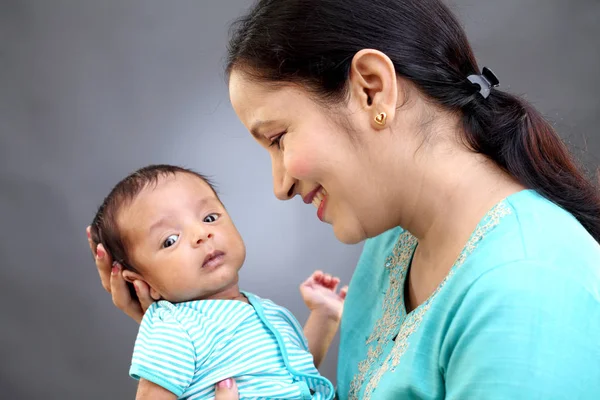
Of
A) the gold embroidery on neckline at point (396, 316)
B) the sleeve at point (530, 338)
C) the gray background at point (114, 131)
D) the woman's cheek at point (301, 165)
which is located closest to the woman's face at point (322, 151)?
the woman's cheek at point (301, 165)

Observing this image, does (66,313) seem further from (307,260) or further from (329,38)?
(329,38)

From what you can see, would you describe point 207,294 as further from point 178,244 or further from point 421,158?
point 421,158

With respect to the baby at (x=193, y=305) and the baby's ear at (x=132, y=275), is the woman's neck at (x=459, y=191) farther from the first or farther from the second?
the baby's ear at (x=132, y=275)

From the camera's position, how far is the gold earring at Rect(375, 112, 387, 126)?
118 cm

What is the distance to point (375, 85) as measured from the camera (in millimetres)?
1183

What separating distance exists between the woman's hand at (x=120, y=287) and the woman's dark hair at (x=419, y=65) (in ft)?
1.93

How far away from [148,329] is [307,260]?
1338 mm

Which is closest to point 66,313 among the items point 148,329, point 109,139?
point 109,139

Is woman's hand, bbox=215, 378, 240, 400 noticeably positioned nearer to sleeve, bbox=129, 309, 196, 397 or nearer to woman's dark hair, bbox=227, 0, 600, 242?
sleeve, bbox=129, 309, 196, 397

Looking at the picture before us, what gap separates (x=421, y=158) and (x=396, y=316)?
35 centimetres

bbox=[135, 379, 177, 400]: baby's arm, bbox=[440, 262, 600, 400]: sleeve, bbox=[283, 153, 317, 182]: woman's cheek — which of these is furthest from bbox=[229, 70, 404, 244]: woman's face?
bbox=[135, 379, 177, 400]: baby's arm

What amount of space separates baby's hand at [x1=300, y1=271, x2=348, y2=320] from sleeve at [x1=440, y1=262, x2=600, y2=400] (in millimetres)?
773

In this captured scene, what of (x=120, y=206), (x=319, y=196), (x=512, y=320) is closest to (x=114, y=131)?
(x=120, y=206)

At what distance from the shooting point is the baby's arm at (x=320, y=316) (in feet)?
5.77
